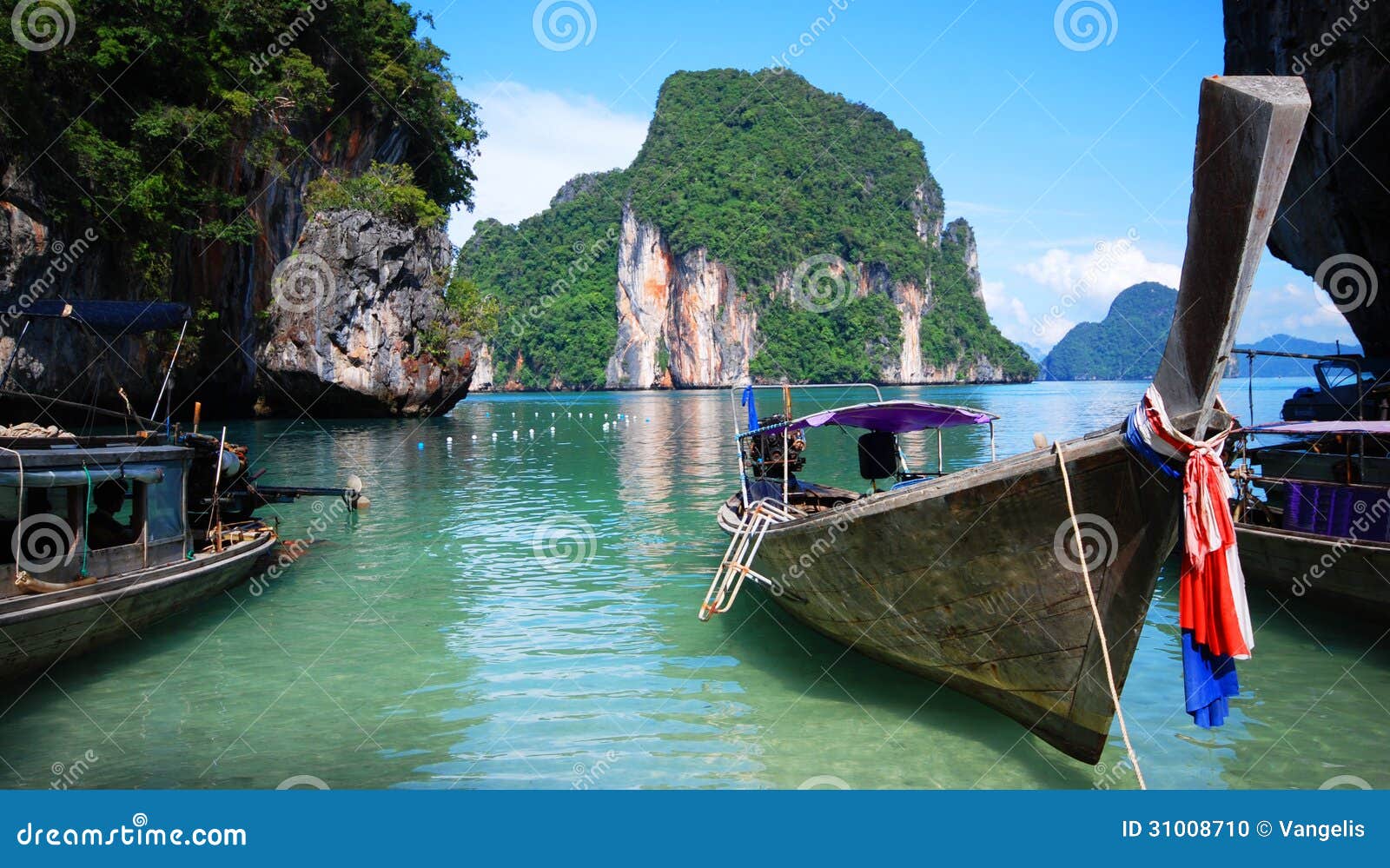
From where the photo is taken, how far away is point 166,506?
27.3 feet

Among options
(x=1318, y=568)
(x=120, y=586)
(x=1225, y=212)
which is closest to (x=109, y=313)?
(x=120, y=586)

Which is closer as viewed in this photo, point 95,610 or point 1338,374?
point 95,610

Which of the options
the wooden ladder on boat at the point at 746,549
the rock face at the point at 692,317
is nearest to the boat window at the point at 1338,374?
the wooden ladder on boat at the point at 746,549

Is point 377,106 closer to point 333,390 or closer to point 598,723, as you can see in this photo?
point 333,390

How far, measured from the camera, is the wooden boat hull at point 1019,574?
4.84m

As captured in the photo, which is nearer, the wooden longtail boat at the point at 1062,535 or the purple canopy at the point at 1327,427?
the wooden longtail boat at the point at 1062,535

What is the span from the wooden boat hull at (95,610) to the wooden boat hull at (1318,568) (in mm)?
10147

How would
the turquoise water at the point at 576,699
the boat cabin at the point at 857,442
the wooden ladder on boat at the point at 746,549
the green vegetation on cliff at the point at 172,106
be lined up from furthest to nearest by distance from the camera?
1. the green vegetation on cliff at the point at 172,106
2. the boat cabin at the point at 857,442
3. the wooden ladder on boat at the point at 746,549
4. the turquoise water at the point at 576,699

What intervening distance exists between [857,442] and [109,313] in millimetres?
7877

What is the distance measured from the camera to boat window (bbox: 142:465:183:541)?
8.05 meters

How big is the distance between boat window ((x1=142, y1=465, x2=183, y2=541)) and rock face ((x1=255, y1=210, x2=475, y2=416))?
27494 mm

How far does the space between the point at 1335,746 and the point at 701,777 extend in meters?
3.95

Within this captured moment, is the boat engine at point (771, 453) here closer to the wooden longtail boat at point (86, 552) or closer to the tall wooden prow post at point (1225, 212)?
the wooden longtail boat at point (86, 552)

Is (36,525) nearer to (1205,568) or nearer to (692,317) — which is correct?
(1205,568)
